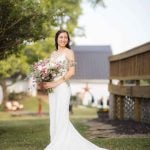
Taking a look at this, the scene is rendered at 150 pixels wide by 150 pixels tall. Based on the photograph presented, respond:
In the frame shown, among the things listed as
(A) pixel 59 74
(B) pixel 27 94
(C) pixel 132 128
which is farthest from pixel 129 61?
(B) pixel 27 94

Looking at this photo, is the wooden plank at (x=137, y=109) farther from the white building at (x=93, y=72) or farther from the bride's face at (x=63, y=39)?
the white building at (x=93, y=72)

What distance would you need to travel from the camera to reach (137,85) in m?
15.7

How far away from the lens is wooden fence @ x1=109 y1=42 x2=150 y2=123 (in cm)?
1510

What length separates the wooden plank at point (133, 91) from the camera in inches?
577

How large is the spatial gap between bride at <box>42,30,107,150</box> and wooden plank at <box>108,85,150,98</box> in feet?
16.7

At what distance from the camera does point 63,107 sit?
9609 millimetres

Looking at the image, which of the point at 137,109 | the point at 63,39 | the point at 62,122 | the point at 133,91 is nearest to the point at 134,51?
the point at 133,91

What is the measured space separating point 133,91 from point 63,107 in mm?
6724

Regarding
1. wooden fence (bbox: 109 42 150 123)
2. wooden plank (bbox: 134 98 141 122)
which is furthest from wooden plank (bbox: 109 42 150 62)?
wooden plank (bbox: 134 98 141 122)

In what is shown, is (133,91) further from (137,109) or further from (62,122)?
(62,122)

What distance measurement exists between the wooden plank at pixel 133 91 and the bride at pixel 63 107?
5.08 m

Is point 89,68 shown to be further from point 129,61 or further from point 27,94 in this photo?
point 129,61

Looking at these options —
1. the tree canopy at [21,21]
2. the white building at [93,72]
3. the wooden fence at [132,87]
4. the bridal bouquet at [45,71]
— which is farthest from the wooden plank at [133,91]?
the white building at [93,72]

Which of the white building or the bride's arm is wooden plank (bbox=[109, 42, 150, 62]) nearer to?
the bride's arm
